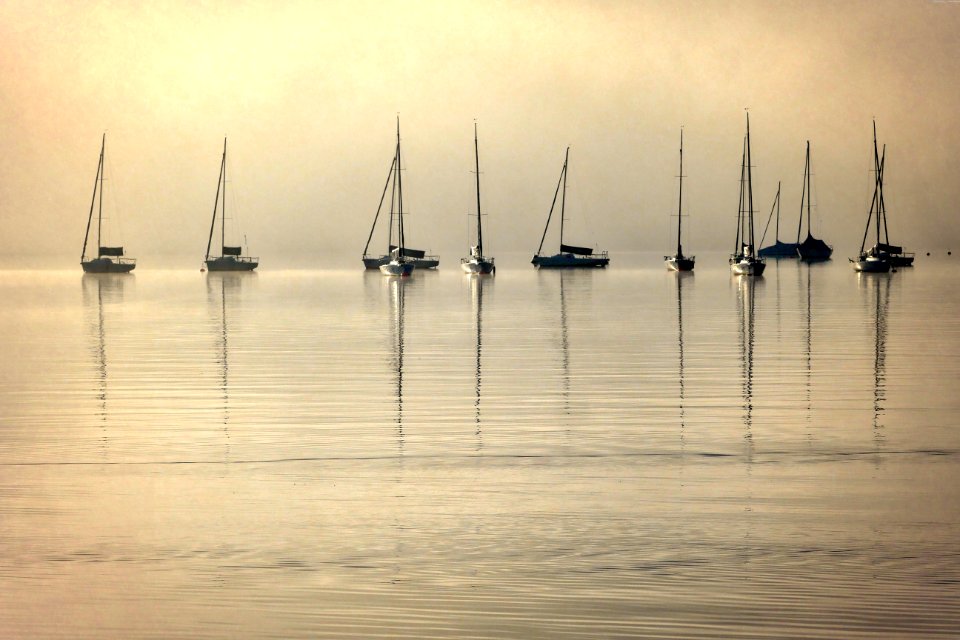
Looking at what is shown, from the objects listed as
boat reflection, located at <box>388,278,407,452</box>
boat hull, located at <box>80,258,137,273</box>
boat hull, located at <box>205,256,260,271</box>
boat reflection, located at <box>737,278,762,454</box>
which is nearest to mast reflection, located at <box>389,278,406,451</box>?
boat reflection, located at <box>388,278,407,452</box>

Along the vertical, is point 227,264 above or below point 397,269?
above

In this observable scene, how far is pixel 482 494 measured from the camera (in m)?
10.6

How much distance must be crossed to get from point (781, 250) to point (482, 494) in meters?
125

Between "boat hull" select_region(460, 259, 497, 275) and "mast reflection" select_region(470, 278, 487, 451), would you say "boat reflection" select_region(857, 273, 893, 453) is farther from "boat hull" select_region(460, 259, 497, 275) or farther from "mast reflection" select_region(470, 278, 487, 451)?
"boat hull" select_region(460, 259, 497, 275)

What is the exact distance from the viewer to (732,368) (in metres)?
21.3

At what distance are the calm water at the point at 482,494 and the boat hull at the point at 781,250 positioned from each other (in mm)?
107286

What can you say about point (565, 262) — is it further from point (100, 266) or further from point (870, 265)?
point (100, 266)

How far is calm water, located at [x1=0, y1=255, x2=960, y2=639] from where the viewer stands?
7355mm

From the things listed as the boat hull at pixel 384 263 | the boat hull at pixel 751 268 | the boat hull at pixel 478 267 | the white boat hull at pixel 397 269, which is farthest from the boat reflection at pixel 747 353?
the boat hull at pixel 384 263

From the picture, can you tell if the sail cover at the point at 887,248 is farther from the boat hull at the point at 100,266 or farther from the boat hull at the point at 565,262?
the boat hull at the point at 100,266

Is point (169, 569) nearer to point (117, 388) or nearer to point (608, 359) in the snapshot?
point (117, 388)

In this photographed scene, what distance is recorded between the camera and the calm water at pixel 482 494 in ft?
24.1

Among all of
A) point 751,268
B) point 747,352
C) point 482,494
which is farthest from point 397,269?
point 482,494

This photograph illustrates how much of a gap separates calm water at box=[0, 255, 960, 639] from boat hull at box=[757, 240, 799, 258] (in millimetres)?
107286
